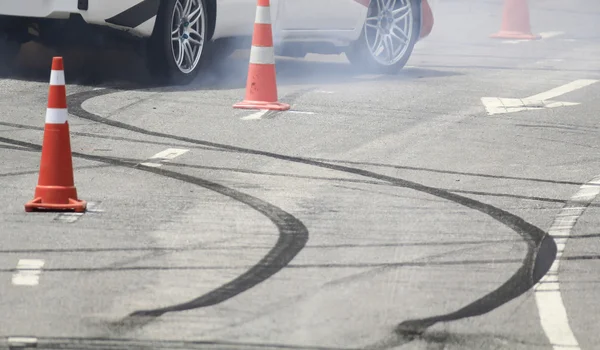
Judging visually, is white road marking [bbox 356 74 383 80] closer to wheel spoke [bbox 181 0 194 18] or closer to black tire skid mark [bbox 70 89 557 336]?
wheel spoke [bbox 181 0 194 18]

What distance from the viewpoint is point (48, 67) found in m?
12.3

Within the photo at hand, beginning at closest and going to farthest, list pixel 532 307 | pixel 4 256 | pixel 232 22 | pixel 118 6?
1. pixel 532 307
2. pixel 4 256
3. pixel 118 6
4. pixel 232 22

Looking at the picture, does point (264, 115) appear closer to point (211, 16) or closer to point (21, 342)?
point (211, 16)

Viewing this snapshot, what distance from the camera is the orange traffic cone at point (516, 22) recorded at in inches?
795

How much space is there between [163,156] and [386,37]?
5673 millimetres

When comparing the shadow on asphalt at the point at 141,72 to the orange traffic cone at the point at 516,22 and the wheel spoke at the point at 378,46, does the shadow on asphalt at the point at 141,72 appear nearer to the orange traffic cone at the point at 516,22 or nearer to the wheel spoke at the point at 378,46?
the wheel spoke at the point at 378,46

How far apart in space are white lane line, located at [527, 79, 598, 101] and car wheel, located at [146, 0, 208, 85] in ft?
9.07

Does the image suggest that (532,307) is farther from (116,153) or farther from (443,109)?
(443,109)

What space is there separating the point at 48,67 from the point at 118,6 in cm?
193

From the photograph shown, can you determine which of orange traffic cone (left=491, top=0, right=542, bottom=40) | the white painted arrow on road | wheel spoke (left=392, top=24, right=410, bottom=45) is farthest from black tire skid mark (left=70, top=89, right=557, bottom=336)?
orange traffic cone (left=491, top=0, right=542, bottom=40)

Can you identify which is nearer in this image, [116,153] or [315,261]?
[315,261]

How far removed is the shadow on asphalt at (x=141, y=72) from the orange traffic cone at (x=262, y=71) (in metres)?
0.86

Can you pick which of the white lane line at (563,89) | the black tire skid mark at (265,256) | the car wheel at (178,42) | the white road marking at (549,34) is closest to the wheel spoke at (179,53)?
the car wheel at (178,42)

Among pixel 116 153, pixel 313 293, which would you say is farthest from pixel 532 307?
pixel 116 153
